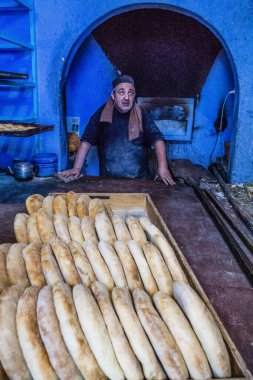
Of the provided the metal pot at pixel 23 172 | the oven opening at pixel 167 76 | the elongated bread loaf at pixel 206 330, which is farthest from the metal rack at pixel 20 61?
the elongated bread loaf at pixel 206 330

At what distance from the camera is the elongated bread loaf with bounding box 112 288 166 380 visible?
985 mm

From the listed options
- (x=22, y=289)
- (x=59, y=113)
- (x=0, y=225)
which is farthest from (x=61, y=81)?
(x=22, y=289)

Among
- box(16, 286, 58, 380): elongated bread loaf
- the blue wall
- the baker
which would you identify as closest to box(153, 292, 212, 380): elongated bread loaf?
box(16, 286, 58, 380): elongated bread loaf

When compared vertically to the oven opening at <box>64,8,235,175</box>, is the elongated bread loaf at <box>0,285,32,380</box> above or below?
below

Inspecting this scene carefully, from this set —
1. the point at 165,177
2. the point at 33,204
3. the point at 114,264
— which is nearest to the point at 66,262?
the point at 114,264

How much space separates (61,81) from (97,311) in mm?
3497

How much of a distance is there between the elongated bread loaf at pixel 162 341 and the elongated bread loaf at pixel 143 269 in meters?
0.20

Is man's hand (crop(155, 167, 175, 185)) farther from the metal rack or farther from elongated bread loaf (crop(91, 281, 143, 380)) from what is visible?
elongated bread loaf (crop(91, 281, 143, 380))

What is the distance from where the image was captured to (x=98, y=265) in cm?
137

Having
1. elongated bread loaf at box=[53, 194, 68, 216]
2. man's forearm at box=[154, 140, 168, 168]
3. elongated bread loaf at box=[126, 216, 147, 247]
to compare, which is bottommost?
elongated bread loaf at box=[126, 216, 147, 247]

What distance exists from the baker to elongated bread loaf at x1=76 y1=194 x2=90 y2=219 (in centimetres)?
166

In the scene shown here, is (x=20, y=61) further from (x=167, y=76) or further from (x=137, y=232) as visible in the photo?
(x=137, y=232)

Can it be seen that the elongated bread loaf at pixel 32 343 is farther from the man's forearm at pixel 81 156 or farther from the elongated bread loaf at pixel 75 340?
the man's forearm at pixel 81 156

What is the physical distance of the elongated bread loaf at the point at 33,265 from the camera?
4.26ft
